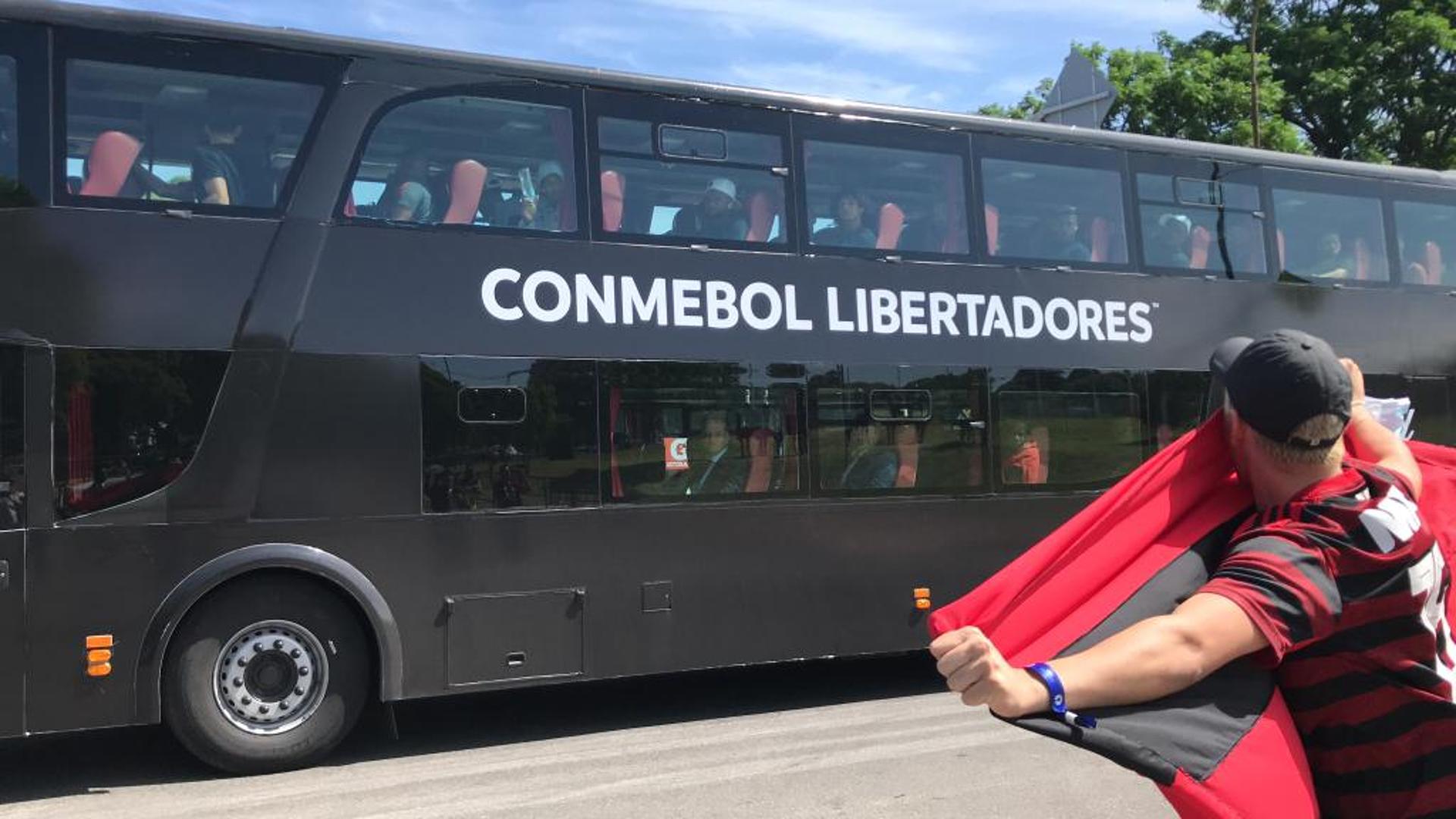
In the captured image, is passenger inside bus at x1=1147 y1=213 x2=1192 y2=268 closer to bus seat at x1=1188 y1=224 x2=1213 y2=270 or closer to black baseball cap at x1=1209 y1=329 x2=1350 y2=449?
bus seat at x1=1188 y1=224 x2=1213 y2=270

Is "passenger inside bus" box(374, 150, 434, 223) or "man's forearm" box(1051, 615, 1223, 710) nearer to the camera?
"man's forearm" box(1051, 615, 1223, 710)

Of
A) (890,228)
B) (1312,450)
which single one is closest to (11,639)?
(890,228)

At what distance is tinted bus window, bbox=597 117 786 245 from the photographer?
782 centimetres

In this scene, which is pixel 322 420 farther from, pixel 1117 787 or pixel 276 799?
pixel 1117 787

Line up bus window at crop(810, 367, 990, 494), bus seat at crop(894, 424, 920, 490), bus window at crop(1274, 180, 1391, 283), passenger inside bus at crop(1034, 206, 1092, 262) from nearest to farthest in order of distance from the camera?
bus window at crop(810, 367, 990, 494) → bus seat at crop(894, 424, 920, 490) → passenger inside bus at crop(1034, 206, 1092, 262) → bus window at crop(1274, 180, 1391, 283)

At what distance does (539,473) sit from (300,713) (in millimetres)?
1869

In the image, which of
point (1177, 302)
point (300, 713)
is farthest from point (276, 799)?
point (1177, 302)

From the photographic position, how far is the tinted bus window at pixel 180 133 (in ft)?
21.7

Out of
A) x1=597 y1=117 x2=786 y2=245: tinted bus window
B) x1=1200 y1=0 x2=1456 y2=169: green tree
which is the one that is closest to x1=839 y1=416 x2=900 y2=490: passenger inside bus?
x1=597 y1=117 x2=786 y2=245: tinted bus window

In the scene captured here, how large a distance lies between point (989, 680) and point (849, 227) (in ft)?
22.4

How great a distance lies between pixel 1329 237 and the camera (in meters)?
10.2

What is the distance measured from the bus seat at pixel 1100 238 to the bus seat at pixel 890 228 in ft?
5.42

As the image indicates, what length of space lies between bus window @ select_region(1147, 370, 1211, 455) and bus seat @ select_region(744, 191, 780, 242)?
10.7 feet

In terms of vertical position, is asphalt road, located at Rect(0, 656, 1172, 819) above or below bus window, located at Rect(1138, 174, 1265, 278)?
below
